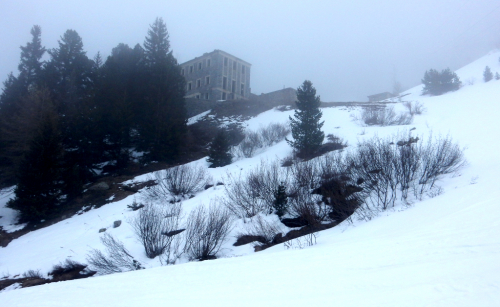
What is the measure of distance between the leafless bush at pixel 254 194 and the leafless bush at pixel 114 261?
16.3 feet

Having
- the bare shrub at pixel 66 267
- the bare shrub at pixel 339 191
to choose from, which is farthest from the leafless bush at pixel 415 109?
the bare shrub at pixel 66 267

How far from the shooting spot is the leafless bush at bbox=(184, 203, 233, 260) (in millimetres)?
12164

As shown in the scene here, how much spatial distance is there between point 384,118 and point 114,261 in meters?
22.5

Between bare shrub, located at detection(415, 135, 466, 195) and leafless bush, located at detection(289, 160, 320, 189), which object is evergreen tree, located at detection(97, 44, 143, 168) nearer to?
leafless bush, located at detection(289, 160, 320, 189)

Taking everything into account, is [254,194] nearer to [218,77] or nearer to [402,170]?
[402,170]

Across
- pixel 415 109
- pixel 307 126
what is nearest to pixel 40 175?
pixel 307 126

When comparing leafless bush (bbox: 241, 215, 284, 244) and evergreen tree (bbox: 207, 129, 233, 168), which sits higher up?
evergreen tree (bbox: 207, 129, 233, 168)

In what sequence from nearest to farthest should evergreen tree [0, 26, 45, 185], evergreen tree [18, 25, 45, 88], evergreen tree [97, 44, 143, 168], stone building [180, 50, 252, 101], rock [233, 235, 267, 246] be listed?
rock [233, 235, 267, 246]
evergreen tree [0, 26, 45, 185]
evergreen tree [97, 44, 143, 168]
evergreen tree [18, 25, 45, 88]
stone building [180, 50, 252, 101]

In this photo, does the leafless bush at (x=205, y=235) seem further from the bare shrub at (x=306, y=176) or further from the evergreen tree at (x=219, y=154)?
the evergreen tree at (x=219, y=154)

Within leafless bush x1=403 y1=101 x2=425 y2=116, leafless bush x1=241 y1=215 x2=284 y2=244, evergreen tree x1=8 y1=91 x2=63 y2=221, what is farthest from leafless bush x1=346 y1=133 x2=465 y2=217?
evergreen tree x1=8 y1=91 x2=63 y2=221

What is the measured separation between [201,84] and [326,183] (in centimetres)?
3747

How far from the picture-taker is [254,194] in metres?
15.8

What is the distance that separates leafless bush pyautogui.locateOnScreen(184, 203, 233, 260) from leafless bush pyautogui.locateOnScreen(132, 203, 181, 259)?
74cm

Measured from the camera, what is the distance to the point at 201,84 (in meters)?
48.7
